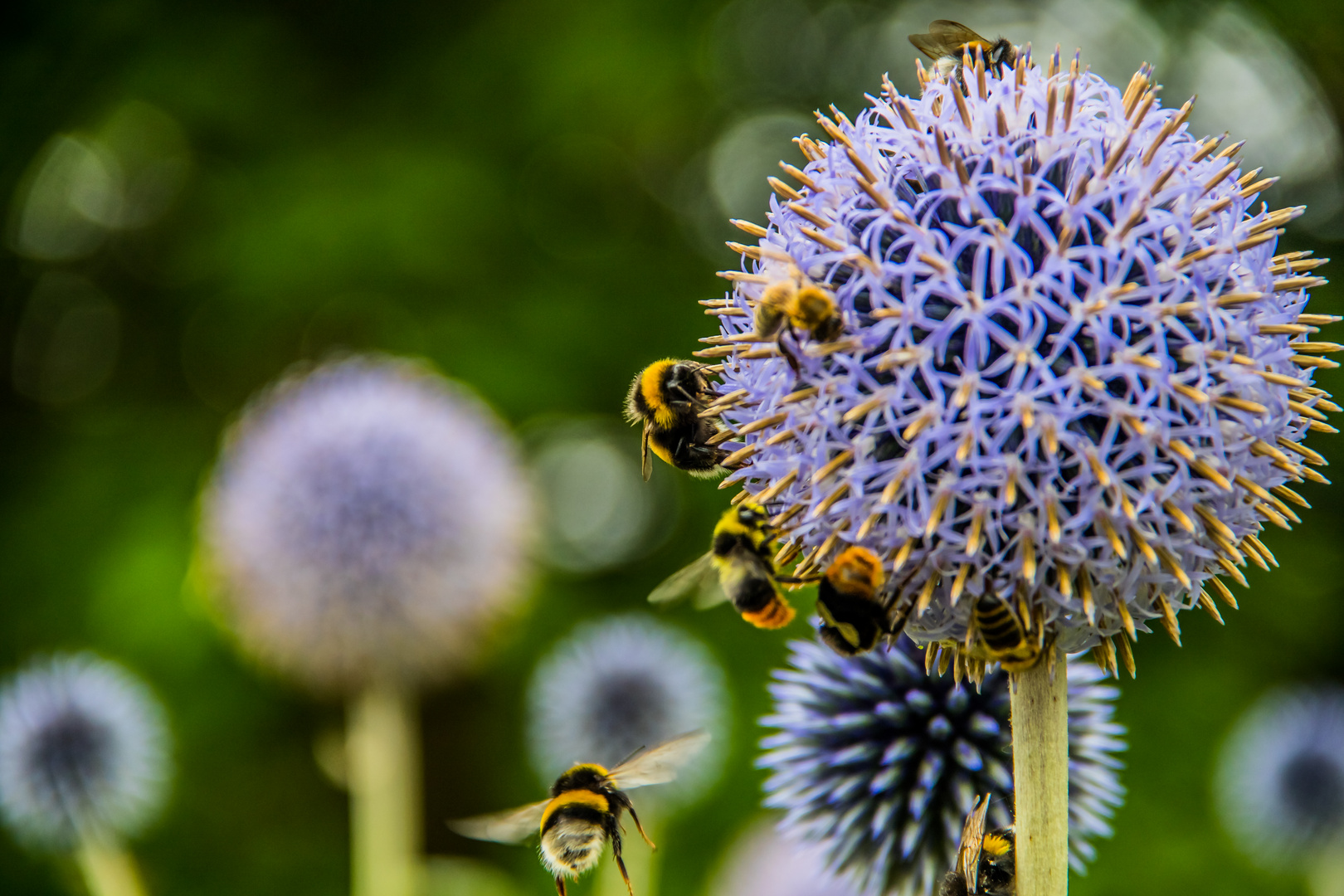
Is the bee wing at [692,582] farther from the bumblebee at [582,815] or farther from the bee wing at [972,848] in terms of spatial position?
the bee wing at [972,848]

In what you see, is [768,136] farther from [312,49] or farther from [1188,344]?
[1188,344]

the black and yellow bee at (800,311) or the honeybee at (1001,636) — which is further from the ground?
the black and yellow bee at (800,311)

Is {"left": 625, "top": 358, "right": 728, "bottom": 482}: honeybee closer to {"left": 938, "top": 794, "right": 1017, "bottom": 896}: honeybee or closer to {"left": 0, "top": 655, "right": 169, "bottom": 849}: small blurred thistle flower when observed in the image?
{"left": 938, "top": 794, "right": 1017, "bottom": 896}: honeybee

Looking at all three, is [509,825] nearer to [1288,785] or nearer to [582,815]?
[582,815]

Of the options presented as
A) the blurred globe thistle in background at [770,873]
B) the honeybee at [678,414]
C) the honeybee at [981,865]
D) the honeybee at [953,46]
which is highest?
the honeybee at [953,46]

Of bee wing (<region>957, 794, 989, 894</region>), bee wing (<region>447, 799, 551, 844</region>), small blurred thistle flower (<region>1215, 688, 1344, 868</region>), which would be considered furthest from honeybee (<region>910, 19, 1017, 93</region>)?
small blurred thistle flower (<region>1215, 688, 1344, 868</region>)

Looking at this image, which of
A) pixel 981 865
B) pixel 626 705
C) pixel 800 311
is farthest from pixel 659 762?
pixel 626 705

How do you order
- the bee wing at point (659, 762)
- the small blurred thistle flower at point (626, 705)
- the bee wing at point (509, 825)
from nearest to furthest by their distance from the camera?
the bee wing at point (659, 762), the bee wing at point (509, 825), the small blurred thistle flower at point (626, 705)

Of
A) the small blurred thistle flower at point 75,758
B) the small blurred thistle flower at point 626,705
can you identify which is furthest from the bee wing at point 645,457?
the small blurred thistle flower at point 75,758
